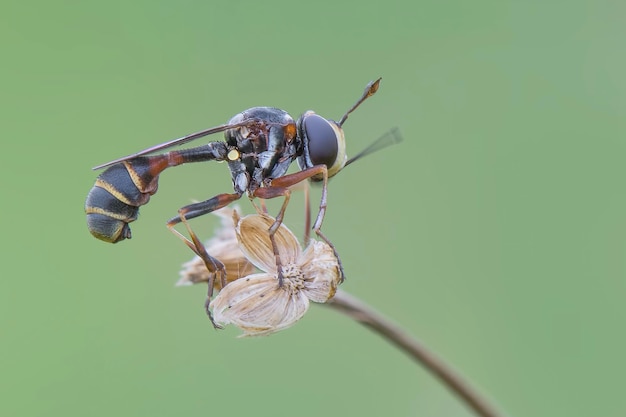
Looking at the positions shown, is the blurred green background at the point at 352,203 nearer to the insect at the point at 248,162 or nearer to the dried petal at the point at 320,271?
the insect at the point at 248,162

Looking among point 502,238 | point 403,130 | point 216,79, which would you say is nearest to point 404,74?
point 403,130

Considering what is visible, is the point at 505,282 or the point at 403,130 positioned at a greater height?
the point at 403,130

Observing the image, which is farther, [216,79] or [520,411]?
[216,79]

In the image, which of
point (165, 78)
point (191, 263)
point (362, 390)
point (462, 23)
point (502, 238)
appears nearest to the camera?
point (191, 263)

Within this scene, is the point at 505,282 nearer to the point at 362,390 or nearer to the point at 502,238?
the point at 502,238

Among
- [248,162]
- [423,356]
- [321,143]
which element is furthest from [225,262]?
[423,356]

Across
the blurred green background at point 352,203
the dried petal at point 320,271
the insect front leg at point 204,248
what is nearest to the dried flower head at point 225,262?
the insect front leg at point 204,248

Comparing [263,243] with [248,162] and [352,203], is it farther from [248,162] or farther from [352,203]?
[352,203]

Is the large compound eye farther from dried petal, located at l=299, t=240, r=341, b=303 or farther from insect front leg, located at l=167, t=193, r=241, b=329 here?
dried petal, located at l=299, t=240, r=341, b=303
